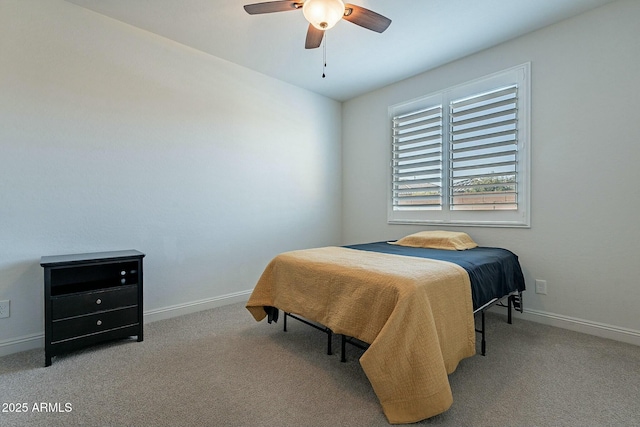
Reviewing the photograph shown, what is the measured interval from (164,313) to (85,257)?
3.12ft

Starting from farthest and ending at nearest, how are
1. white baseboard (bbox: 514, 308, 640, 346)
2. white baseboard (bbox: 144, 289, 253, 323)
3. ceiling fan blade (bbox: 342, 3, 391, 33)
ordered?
white baseboard (bbox: 144, 289, 253, 323), white baseboard (bbox: 514, 308, 640, 346), ceiling fan blade (bbox: 342, 3, 391, 33)

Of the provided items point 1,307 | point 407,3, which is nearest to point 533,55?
point 407,3

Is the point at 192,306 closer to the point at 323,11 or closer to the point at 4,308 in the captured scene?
the point at 4,308

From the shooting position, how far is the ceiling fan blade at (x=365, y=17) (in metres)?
1.99

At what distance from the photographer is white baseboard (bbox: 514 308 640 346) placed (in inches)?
92.8

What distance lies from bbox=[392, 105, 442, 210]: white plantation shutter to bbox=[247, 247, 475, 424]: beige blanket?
60.8 inches

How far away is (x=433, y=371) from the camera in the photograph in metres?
1.45

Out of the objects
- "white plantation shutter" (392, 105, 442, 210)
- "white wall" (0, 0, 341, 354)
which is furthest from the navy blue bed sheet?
"white wall" (0, 0, 341, 354)

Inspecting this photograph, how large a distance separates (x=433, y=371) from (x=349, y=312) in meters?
0.57

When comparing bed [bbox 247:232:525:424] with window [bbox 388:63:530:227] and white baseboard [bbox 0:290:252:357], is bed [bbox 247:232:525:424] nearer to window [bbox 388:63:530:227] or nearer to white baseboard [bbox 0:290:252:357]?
window [bbox 388:63:530:227]

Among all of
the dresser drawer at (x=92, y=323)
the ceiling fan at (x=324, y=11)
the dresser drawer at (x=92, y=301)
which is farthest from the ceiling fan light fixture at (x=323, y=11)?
the dresser drawer at (x=92, y=323)

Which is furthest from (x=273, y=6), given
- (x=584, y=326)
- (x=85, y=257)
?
(x=584, y=326)

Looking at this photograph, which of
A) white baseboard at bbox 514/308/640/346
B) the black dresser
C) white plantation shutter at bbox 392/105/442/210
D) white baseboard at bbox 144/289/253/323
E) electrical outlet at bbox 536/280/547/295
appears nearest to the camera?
the black dresser

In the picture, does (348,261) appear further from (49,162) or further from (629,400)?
(49,162)
